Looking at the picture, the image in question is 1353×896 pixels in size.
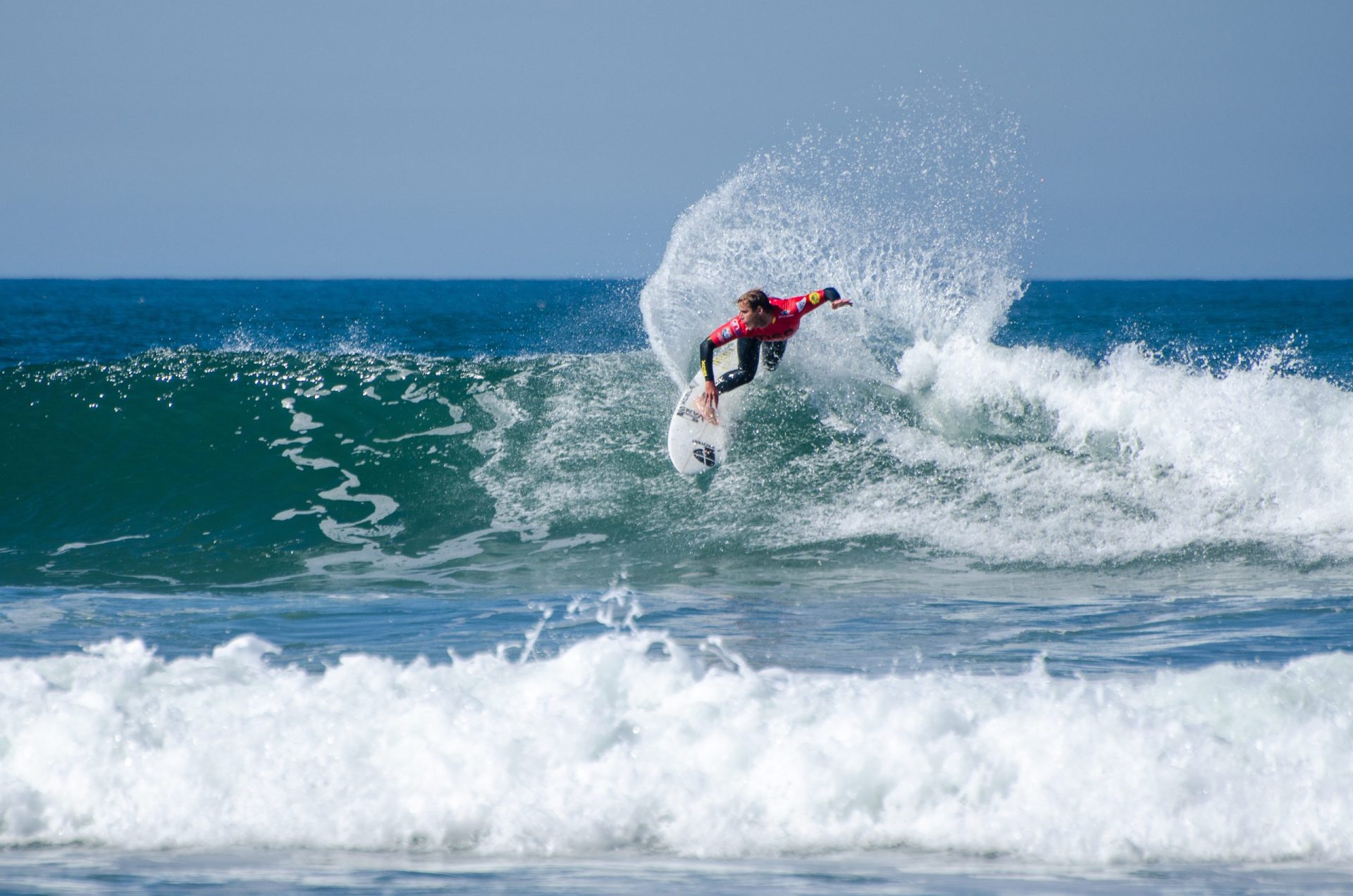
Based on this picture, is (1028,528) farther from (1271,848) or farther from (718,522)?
(1271,848)

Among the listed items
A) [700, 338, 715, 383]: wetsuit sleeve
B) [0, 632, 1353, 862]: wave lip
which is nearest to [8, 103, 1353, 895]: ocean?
[0, 632, 1353, 862]: wave lip

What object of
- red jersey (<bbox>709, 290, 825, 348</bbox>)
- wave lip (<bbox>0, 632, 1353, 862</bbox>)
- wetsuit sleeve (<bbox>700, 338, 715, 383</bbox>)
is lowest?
wave lip (<bbox>0, 632, 1353, 862</bbox>)

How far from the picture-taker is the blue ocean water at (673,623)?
3475 millimetres

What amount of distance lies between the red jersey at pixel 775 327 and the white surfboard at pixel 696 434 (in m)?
0.64

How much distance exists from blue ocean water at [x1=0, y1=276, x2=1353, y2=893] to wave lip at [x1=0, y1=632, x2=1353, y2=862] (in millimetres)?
13

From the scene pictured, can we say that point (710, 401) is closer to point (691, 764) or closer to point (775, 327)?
point (775, 327)

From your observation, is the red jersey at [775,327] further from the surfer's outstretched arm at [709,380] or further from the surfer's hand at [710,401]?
the surfer's hand at [710,401]

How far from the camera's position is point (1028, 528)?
27.4 feet

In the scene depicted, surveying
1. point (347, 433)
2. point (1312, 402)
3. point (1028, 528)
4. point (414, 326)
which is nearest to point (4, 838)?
point (1028, 528)

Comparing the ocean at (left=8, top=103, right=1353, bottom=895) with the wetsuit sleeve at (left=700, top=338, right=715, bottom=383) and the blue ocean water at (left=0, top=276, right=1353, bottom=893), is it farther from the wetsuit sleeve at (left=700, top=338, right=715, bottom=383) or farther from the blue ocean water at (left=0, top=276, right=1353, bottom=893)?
the wetsuit sleeve at (left=700, top=338, right=715, bottom=383)

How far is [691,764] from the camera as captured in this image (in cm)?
372

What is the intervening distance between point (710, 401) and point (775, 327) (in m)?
0.86

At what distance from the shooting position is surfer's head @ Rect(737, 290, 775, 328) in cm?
938

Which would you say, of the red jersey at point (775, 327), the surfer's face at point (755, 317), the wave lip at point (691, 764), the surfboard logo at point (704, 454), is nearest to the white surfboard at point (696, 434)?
the surfboard logo at point (704, 454)
